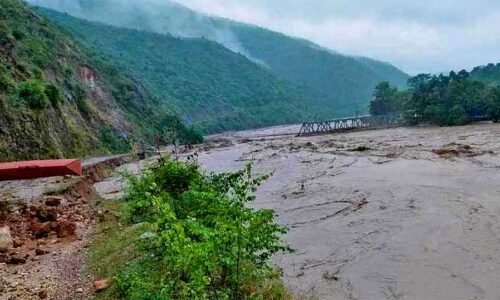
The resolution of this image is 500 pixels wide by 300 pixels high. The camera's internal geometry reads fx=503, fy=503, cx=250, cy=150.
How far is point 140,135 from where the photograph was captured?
60375 millimetres

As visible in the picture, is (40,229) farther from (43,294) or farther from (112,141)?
(112,141)

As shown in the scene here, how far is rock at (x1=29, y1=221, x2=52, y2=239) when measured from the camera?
13891 millimetres

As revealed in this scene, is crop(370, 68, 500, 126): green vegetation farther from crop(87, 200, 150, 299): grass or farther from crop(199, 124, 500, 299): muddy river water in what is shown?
crop(87, 200, 150, 299): grass

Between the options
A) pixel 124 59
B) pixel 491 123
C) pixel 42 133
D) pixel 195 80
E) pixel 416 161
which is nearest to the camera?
pixel 416 161

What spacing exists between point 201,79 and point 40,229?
119 meters

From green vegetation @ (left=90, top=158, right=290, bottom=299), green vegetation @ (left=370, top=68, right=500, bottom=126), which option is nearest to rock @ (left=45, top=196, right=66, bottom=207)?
green vegetation @ (left=90, top=158, right=290, bottom=299)

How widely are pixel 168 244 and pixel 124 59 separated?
11703 cm

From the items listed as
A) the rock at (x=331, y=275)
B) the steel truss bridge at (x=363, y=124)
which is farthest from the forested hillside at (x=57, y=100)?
the steel truss bridge at (x=363, y=124)

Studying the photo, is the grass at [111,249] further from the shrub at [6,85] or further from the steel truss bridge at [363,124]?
the steel truss bridge at [363,124]

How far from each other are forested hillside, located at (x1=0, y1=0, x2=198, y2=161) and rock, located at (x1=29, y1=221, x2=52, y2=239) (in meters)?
12.8

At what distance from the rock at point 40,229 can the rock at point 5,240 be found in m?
0.80

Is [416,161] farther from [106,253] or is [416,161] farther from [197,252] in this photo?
[197,252]

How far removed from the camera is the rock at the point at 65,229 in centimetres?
A: 1387

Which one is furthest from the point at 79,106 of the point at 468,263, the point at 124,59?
the point at 124,59
